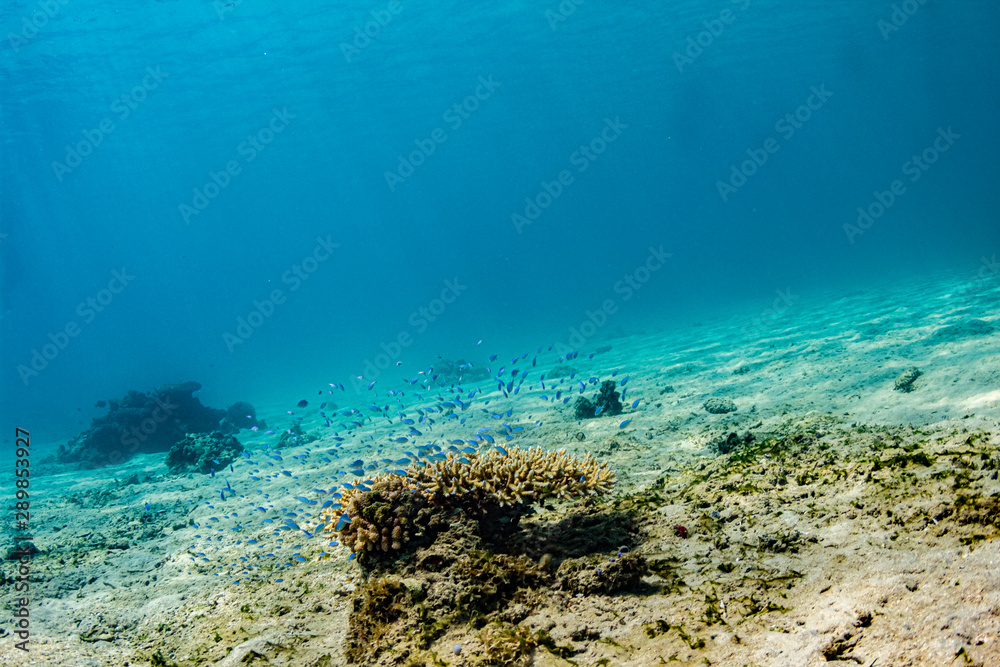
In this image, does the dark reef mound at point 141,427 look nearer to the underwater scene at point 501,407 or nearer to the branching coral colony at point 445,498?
the underwater scene at point 501,407

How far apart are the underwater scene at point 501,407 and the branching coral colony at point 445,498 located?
4 cm

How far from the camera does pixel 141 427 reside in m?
18.4

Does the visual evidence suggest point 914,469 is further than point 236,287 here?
No

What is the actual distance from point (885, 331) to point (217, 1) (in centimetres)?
4062

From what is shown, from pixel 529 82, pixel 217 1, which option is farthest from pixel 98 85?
pixel 529 82

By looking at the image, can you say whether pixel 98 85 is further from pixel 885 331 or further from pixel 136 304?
pixel 136 304

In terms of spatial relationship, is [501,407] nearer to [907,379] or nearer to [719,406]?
[719,406]

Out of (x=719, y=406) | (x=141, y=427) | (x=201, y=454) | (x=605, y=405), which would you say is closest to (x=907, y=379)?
(x=719, y=406)

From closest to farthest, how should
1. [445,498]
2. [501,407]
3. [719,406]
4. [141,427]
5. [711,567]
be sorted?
[711,567]
[445,498]
[719,406]
[501,407]
[141,427]

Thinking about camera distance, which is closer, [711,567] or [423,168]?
[711,567]

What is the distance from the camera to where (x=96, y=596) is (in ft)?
18.8

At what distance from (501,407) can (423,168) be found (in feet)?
335

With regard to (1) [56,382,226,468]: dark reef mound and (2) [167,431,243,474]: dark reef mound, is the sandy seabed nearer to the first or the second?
(2) [167,431,243,474]: dark reef mound

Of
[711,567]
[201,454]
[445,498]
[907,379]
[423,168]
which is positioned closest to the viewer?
[711,567]
